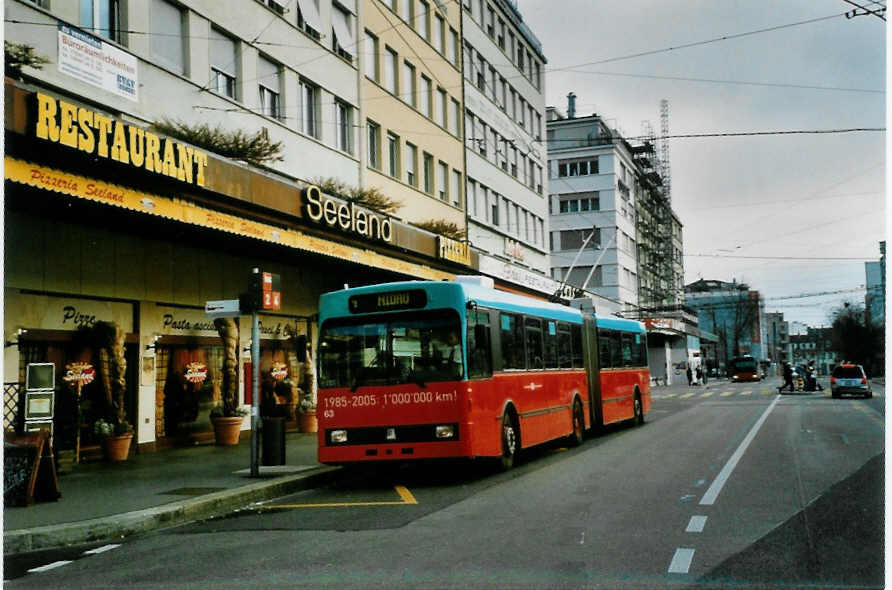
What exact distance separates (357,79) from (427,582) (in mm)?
22531

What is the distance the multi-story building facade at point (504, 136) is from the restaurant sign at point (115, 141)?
17723mm

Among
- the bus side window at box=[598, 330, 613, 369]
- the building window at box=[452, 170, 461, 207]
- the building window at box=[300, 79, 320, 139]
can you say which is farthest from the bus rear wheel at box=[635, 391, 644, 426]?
the building window at box=[452, 170, 461, 207]

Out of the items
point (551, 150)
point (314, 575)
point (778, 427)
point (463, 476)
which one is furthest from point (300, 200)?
point (551, 150)

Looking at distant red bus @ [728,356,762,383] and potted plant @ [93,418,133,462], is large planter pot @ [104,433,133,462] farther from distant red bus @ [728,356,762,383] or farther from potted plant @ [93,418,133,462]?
distant red bus @ [728,356,762,383]

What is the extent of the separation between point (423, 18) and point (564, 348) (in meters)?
19.7

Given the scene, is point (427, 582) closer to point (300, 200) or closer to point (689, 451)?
point (689, 451)

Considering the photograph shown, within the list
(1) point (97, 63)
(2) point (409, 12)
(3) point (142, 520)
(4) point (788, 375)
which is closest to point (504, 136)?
(2) point (409, 12)

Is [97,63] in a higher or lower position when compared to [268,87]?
lower

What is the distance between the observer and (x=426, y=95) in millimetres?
33875

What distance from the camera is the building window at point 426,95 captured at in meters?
33.4

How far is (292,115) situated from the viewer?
2348 centimetres

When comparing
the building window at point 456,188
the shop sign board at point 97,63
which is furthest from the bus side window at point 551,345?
the building window at point 456,188

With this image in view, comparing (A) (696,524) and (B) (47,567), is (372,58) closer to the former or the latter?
(A) (696,524)

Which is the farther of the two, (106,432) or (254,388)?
(106,432)
